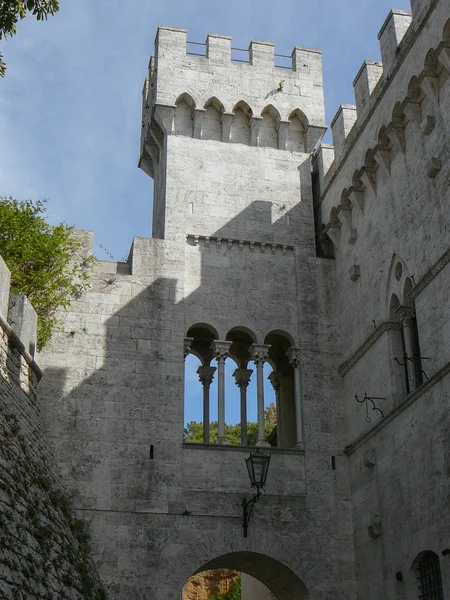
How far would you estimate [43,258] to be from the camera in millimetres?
17938

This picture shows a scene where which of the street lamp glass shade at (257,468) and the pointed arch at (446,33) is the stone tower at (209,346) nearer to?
the street lamp glass shade at (257,468)

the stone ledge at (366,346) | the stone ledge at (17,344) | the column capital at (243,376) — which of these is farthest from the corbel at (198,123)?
the stone ledge at (17,344)

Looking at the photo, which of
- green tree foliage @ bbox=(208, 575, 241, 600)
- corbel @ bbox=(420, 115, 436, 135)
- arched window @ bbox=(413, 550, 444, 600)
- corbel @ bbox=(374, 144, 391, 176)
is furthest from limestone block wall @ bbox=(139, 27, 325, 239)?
green tree foliage @ bbox=(208, 575, 241, 600)

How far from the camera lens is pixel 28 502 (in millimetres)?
10195

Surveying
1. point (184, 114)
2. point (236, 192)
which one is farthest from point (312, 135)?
point (184, 114)

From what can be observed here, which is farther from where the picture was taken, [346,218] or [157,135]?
[157,135]

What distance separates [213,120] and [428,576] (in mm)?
12085

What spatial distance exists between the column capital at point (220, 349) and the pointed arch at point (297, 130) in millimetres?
5914

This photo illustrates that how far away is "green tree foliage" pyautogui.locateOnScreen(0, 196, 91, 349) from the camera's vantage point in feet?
57.8

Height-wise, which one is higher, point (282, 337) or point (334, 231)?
point (334, 231)

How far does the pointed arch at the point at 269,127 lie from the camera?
21.1 m

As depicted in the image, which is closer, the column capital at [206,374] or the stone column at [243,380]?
the stone column at [243,380]

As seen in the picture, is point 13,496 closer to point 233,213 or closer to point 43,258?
point 43,258

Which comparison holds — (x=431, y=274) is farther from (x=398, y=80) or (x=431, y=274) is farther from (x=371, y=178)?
(x=398, y=80)
